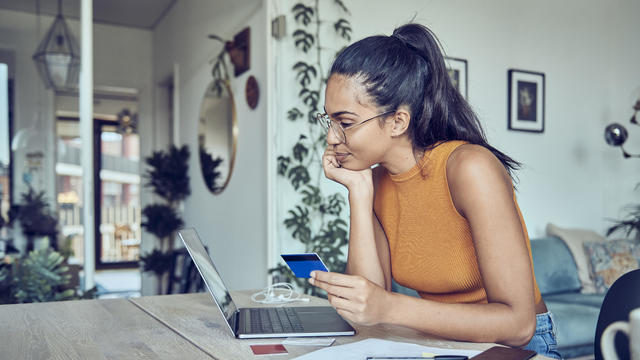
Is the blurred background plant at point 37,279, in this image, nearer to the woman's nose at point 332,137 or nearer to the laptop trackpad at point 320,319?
the laptop trackpad at point 320,319

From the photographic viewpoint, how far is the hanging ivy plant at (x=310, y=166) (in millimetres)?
3289

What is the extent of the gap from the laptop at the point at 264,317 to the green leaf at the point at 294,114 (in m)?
2.01

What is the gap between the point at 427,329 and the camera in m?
1.03

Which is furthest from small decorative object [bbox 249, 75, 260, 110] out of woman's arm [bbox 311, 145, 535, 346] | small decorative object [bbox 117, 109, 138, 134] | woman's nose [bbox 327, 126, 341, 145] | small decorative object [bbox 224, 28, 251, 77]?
small decorative object [bbox 117, 109, 138, 134]

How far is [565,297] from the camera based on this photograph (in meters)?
3.58

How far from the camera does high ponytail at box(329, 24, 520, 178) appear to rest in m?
1.25

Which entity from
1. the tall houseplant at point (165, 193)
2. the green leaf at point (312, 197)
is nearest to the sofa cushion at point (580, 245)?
the green leaf at point (312, 197)

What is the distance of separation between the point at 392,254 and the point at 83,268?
2582 millimetres

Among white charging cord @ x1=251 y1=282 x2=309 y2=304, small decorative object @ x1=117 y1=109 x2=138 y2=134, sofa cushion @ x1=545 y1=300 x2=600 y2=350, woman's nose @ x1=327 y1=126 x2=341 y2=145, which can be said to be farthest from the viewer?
small decorative object @ x1=117 y1=109 x2=138 y2=134

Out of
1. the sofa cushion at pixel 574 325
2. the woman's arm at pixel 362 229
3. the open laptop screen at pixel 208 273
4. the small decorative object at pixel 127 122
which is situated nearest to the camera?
the open laptop screen at pixel 208 273

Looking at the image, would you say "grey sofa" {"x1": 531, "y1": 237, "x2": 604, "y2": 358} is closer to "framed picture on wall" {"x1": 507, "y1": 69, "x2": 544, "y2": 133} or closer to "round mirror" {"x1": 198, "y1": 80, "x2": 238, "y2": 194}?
"framed picture on wall" {"x1": 507, "y1": 69, "x2": 544, "y2": 133}

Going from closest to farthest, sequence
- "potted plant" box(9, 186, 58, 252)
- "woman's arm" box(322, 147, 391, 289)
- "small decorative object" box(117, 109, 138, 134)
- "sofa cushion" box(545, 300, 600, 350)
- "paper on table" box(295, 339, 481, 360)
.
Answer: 1. "paper on table" box(295, 339, 481, 360)
2. "woman's arm" box(322, 147, 391, 289)
3. "sofa cushion" box(545, 300, 600, 350)
4. "potted plant" box(9, 186, 58, 252)
5. "small decorative object" box(117, 109, 138, 134)

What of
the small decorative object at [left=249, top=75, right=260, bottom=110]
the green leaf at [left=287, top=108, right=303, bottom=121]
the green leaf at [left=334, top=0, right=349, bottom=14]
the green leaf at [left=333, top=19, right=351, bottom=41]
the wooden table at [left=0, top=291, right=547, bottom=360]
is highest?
the green leaf at [left=334, top=0, right=349, bottom=14]

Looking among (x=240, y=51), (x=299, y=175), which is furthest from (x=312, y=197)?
(x=240, y=51)
